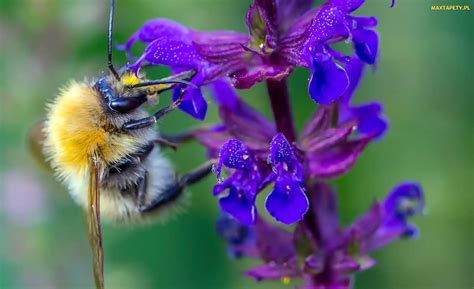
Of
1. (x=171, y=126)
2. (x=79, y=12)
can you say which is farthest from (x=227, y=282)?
(x=79, y=12)

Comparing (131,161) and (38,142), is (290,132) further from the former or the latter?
(38,142)

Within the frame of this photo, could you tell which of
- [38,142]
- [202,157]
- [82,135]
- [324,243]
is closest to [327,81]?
[324,243]

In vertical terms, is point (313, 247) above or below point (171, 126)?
below

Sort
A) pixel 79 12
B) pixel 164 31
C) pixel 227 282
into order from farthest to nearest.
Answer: pixel 227 282, pixel 79 12, pixel 164 31

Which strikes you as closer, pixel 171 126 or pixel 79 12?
pixel 79 12

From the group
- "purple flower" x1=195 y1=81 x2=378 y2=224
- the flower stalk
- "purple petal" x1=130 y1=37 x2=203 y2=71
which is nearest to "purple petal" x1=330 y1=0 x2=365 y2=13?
the flower stalk

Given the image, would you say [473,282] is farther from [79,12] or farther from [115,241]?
[79,12]
